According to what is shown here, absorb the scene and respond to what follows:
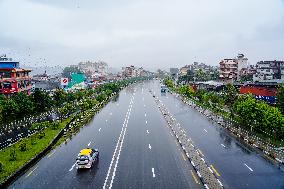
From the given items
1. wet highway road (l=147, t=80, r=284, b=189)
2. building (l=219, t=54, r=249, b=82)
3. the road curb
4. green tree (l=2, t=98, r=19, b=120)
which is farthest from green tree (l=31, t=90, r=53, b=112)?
building (l=219, t=54, r=249, b=82)

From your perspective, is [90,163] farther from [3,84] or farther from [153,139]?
[3,84]

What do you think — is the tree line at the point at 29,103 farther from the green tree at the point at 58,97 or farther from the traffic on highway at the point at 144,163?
the traffic on highway at the point at 144,163

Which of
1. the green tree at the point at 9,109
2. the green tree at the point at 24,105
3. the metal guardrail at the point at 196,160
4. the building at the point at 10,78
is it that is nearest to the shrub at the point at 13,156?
the metal guardrail at the point at 196,160

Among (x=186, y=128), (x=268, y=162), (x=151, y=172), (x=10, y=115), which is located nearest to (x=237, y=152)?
(x=268, y=162)

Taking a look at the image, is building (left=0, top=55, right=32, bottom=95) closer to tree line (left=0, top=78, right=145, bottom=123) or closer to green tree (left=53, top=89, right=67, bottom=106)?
tree line (left=0, top=78, right=145, bottom=123)

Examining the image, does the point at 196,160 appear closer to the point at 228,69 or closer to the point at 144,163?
the point at 144,163

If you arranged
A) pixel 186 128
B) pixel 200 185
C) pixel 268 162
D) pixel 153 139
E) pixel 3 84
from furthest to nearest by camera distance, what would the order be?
pixel 3 84 → pixel 186 128 → pixel 153 139 → pixel 268 162 → pixel 200 185

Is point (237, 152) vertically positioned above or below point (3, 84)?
below
